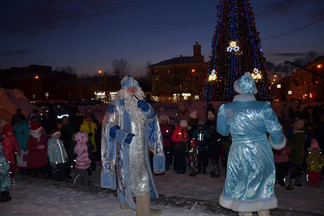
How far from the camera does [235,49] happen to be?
52.9 ft

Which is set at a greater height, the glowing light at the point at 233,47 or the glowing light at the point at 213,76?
the glowing light at the point at 233,47

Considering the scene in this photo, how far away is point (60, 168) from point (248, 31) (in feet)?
42.5

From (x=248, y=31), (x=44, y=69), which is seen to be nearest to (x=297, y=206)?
(x=248, y=31)

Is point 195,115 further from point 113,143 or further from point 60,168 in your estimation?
point 113,143

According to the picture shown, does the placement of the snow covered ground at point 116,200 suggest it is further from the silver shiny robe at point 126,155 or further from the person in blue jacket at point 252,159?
the person in blue jacket at point 252,159

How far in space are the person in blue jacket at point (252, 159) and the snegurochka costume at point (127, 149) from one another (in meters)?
1.25

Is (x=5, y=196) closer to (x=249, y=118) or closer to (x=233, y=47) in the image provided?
(x=249, y=118)

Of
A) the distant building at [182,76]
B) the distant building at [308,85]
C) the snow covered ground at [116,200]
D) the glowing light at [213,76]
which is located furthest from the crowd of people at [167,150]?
the distant building at [182,76]

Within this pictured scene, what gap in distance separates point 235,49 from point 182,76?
4830cm

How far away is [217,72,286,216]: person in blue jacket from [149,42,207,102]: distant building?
58.1 meters

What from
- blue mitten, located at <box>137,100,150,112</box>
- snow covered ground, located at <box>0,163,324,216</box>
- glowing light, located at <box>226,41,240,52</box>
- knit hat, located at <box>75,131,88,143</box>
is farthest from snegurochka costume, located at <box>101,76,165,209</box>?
glowing light, located at <box>226,41,240,52</box>

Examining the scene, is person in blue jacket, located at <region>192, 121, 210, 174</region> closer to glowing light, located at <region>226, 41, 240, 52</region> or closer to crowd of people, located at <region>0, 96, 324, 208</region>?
crowd of people, located at <region>0, 96, 324, 208</region>

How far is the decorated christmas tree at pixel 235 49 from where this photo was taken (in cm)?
1582

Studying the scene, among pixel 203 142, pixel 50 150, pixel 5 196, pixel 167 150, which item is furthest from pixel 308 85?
pixel 5 196
